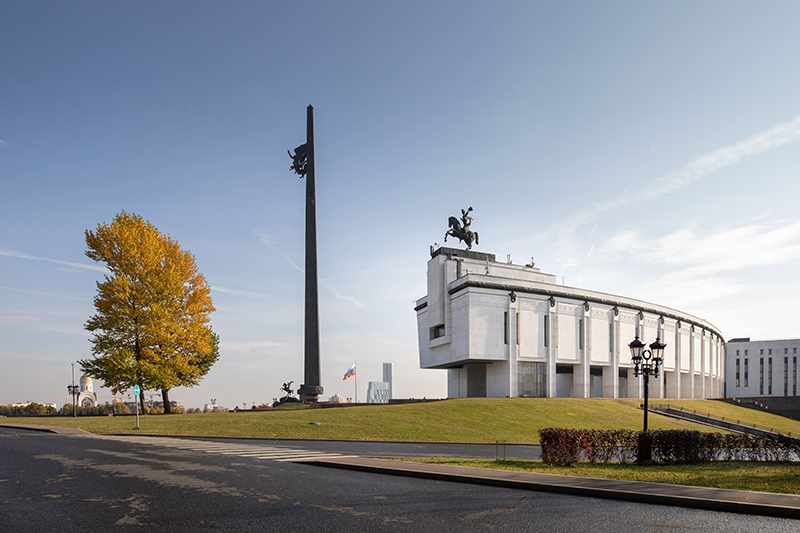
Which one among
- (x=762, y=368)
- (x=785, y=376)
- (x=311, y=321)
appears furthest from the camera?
(x=762, y=368)

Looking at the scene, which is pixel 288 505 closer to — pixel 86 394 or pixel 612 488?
pixel 612 488

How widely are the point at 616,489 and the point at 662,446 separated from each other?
7843mm

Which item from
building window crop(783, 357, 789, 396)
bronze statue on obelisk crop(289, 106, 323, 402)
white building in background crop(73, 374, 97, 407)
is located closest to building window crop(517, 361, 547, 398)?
bronze statue on obelisk crop(289, 106, 323, 402)

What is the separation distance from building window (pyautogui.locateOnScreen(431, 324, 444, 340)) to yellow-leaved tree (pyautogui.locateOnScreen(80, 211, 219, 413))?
111 ft

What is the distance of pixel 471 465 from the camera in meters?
17.0

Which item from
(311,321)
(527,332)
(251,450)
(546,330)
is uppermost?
(311,321)

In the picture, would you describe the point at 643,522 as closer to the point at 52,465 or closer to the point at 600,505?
the point at 600,505

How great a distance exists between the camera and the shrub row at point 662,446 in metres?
18.0

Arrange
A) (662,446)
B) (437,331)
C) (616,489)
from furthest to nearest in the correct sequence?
(437,331) → (662,446) → (616,489)

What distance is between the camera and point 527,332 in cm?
6494

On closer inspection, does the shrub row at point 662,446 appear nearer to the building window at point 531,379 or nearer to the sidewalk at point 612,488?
the sidewalk at point 612,488

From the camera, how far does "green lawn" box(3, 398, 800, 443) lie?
31.6 meters

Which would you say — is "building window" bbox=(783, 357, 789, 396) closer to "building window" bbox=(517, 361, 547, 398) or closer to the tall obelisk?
"building window" bbox=(517, 361, 547, 398)

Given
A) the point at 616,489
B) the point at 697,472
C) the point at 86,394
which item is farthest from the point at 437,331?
the point at 86,394
